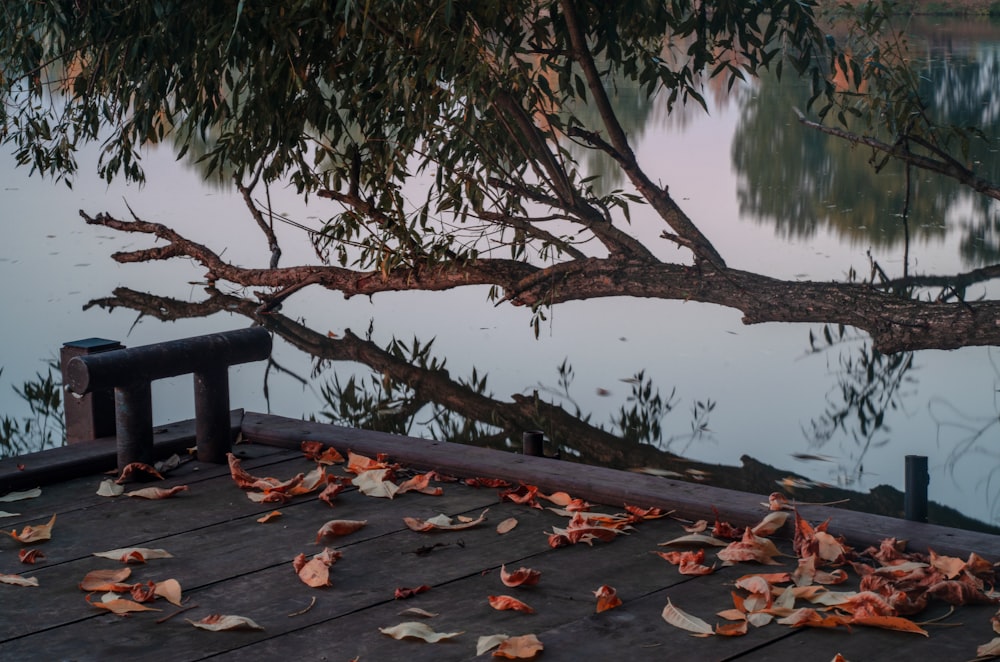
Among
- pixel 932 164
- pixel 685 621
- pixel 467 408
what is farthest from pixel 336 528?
pixel 932 164

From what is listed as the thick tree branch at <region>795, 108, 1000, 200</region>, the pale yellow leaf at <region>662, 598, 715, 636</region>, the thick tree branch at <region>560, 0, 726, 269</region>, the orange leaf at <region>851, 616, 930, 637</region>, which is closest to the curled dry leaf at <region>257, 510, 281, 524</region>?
the pale yellow leaf at <region>662, 598, 715, 636</region>

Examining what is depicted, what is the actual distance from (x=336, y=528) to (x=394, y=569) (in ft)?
0.79

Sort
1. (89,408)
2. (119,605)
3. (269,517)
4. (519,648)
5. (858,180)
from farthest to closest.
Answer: (858,180)
(89,408)
(269,517)
(119,605)
(519,648)

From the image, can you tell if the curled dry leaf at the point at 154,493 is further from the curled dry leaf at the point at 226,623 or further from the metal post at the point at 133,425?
the curled dry leaf at the point at 226,623

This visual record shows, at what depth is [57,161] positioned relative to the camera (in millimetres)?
7227

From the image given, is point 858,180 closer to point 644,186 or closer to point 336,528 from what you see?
point 644,186

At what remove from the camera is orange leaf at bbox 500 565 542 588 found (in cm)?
239

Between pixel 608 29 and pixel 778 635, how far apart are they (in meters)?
4.11

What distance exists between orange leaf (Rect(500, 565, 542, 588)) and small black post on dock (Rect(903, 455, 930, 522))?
856mm

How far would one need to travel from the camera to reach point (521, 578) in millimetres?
2393

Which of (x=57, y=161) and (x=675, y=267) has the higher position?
(x=57, y=161)

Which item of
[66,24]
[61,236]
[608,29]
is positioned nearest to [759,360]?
[608,29]

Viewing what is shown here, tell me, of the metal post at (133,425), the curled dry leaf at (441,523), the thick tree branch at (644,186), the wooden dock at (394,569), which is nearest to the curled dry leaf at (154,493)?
the wooden dock at (394,569)

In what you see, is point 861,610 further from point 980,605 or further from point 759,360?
point 759,360
